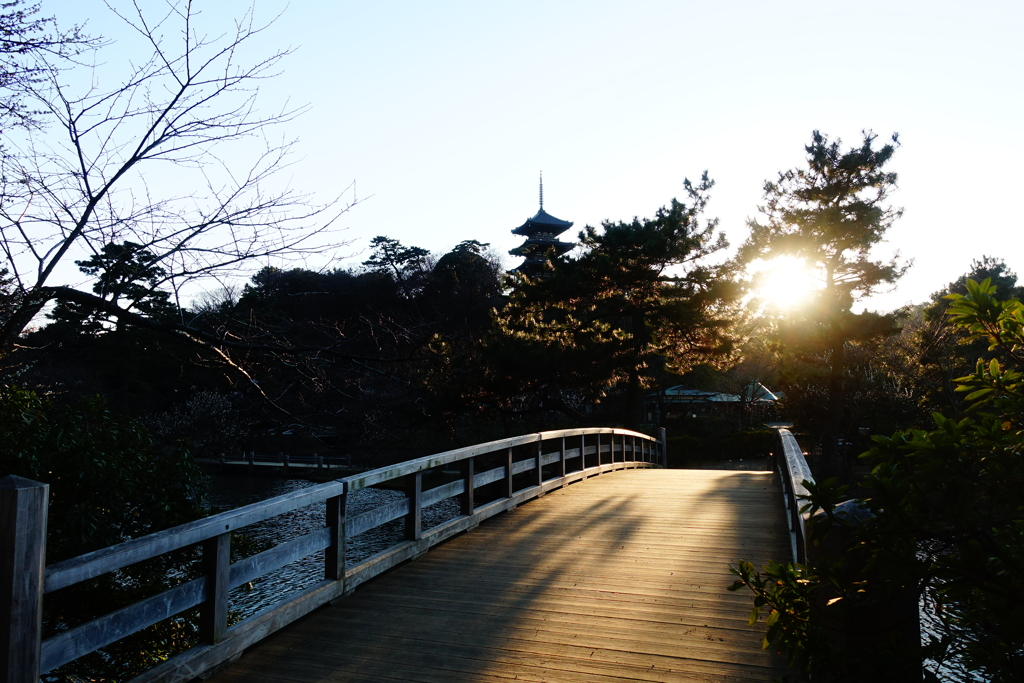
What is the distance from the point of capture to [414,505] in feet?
18.5

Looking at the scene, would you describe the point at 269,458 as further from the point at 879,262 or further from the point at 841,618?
the point at 841,618

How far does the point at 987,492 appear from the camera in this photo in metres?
2.21

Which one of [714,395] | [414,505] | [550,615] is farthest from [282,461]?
[550,615]

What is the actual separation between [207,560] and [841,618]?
9.15ft

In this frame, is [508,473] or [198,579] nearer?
[198,579]

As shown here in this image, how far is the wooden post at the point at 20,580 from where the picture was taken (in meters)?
2.47

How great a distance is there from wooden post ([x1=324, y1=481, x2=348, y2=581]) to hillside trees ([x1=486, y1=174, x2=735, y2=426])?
13791 mm

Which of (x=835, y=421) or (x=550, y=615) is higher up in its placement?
(x=835, y=421)

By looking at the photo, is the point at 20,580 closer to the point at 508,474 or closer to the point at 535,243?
the point at 508,474

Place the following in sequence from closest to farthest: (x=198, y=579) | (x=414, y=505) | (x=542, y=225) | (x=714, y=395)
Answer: (x=198, y=579) < (x=414, y=505) < (x=714, y=395) < (x=542, y=225)

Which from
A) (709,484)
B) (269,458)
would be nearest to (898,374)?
(709,484)

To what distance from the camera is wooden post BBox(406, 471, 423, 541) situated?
563cm

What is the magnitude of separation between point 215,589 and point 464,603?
161 cm

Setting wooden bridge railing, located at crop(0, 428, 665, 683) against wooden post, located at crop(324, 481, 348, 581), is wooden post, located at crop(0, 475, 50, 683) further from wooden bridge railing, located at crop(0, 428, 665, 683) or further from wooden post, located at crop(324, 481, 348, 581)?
wooden post, located at crop(324, 481, 348, 581)
